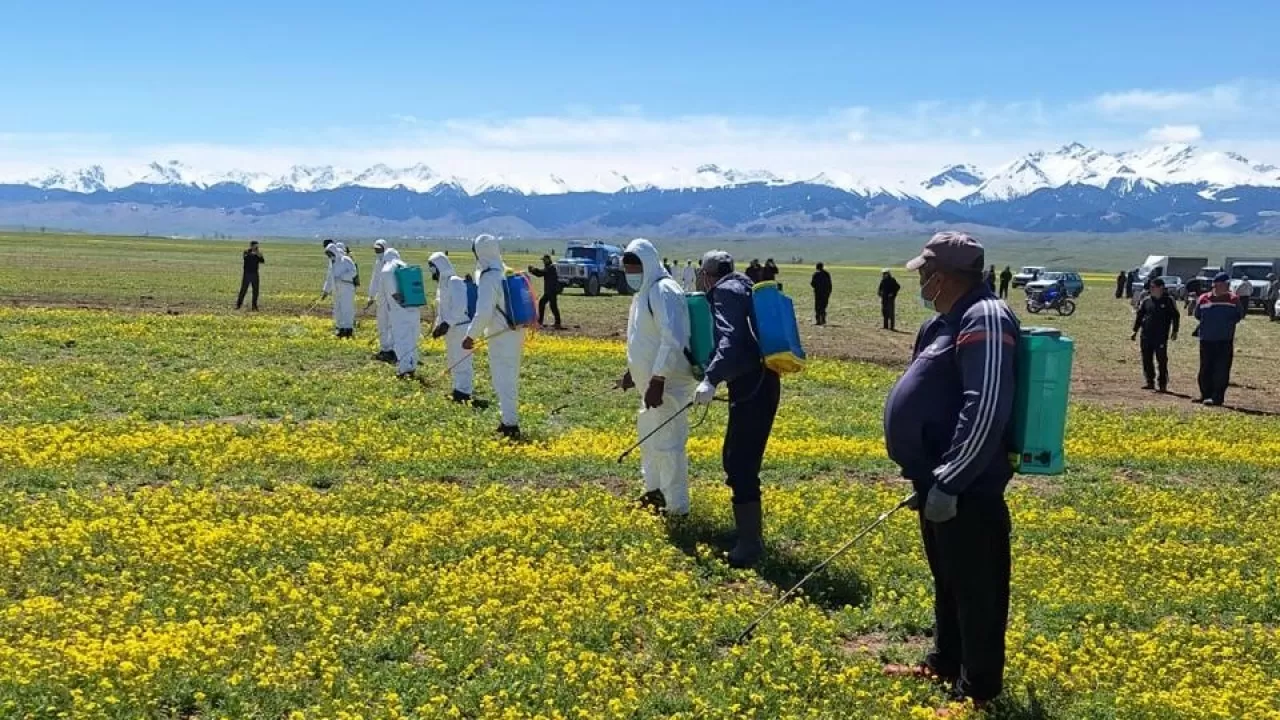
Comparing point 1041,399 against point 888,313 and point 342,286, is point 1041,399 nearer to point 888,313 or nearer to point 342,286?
point 342,286

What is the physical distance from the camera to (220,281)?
5478cm

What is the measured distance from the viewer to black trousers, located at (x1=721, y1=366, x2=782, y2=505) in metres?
9.18

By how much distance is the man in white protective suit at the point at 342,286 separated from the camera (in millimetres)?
26641

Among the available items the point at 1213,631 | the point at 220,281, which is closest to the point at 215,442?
the point at 1213,631

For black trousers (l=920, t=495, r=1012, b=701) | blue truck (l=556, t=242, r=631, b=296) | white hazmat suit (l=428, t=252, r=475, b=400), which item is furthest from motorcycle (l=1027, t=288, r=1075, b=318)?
black trousers (l=920, t=495, r=1012, b=701)

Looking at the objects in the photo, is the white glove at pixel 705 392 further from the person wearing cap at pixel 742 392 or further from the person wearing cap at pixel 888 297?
the person wearing cap at pixel 888 297

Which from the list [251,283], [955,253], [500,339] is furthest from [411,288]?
[251,283]

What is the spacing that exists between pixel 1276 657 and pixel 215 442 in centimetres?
1140

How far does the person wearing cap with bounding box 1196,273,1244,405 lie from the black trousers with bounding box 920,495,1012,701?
1718 centimetres

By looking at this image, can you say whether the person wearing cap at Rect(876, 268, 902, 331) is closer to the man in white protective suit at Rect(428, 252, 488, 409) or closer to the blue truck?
the blue truck

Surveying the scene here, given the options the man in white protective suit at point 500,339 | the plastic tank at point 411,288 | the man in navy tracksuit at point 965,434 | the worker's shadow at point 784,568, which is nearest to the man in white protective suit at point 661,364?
the worker's shadow at point 784,568

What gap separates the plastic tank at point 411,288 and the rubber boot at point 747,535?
39.7ft

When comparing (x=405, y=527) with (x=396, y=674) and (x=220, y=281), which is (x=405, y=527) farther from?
(x=220, y=281)

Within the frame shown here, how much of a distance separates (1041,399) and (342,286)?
22753 millimetres
